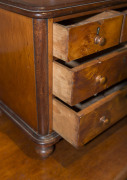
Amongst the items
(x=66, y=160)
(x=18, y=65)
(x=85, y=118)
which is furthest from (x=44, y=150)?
(x=18, y=65)

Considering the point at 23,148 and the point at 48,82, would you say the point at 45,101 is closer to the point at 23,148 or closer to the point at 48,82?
the point at 48,82

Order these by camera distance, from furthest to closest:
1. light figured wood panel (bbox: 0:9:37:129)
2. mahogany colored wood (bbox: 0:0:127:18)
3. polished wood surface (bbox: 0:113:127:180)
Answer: polished wood surface (bbox: 0:113:127:180), light figured wood panel (bbox: 0:9:37:129), mahogany colored wood (bbox: 0:0:127:18)

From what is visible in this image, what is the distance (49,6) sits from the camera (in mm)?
641

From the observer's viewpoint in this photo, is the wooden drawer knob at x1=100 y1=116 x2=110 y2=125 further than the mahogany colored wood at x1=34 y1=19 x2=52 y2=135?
Yes

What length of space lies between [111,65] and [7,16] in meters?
0.41

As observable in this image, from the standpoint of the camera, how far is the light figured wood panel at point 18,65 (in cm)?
74

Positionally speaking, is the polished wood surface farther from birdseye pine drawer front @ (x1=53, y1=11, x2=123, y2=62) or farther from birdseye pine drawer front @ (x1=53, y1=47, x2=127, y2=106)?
birdseye pine drawer front @ (x1=53, y1=11, x2=123, y2=62)

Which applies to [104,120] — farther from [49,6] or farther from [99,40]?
[49,6]

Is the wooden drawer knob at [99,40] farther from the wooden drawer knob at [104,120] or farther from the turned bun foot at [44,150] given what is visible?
the turned bun foot at [44,150]

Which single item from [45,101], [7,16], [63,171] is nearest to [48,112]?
[45,101]

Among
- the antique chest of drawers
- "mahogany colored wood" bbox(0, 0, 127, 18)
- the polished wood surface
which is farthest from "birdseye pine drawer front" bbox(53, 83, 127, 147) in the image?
"mahogany colored wood" bbox(0, 0, 127, 18)

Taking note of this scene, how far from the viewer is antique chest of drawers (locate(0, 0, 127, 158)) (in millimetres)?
680

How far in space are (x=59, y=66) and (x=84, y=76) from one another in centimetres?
9

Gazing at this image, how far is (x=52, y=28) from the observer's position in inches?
27.0
